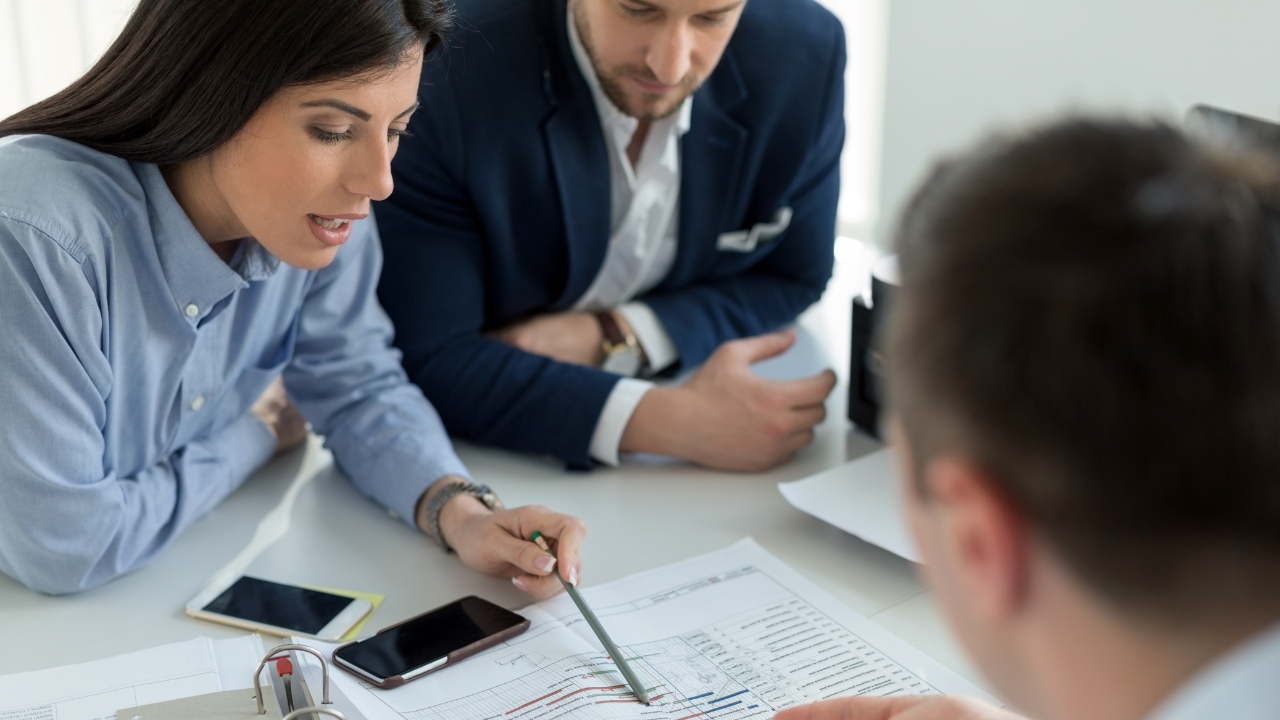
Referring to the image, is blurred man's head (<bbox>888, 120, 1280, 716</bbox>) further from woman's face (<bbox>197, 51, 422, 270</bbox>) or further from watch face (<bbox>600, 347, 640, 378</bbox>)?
watch face (<bbox>600, 347, 640, 378</bbox>)

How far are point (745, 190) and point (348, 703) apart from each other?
1.01 m

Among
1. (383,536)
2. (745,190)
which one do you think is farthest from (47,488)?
(745,190)

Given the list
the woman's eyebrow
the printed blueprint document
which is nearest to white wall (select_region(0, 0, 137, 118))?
the woman's eyebrow

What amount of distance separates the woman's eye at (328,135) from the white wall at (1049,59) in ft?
3.09

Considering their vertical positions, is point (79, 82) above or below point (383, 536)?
above

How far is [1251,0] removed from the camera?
217 cm

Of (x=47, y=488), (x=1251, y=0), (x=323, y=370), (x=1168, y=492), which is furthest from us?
(x=1251, y=0)

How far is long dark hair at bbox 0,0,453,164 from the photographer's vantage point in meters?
1.03

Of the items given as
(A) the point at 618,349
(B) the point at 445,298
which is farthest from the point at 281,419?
(A) the point at 618,349

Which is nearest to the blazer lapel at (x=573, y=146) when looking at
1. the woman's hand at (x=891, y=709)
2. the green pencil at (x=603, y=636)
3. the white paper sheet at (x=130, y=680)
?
the green pencil at (x=603, y=636)

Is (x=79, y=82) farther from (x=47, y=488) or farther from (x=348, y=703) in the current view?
(x=348, y=703)

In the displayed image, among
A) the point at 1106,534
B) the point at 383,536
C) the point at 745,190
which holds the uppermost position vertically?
the point at 1106,534

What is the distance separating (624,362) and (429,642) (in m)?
0.68

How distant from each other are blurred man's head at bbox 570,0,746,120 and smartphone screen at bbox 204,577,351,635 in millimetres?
740
